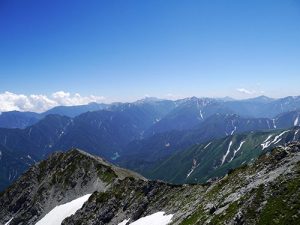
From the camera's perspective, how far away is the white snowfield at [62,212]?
120900 millimetres

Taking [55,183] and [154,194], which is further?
[55,183]

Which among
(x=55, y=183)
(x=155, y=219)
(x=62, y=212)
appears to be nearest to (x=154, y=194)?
(x=155, y=219)

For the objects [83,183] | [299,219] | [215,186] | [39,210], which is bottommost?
[39,210]

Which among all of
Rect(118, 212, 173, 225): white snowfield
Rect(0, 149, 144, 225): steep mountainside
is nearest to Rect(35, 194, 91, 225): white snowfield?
Rect(0, 149, 144, 225): steep mountainside

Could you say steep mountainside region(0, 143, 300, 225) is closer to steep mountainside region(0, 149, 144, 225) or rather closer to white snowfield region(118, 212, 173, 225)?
steep mountainside region(0, 149, 144, 225)

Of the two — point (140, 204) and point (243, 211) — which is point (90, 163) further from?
point (243, 211)

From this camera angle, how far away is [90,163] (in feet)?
505

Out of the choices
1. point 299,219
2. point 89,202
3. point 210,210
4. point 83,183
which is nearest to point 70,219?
point 89,202

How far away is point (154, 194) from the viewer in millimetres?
88438

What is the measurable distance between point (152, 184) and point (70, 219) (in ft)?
109

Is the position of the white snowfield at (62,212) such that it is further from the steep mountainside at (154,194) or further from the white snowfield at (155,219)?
the white snowfield at (155,219)

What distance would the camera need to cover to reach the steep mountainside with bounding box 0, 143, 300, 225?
133 ft

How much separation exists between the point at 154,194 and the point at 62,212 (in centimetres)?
5189

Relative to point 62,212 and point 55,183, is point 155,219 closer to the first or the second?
point 62,212
